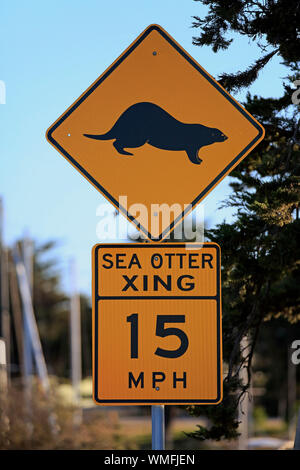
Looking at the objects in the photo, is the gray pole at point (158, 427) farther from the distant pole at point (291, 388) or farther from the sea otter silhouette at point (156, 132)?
the distant pole at point (291, 388)

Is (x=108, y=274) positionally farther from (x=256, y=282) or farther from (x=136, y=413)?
(x=136, y=413)

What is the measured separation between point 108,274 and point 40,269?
5222cm

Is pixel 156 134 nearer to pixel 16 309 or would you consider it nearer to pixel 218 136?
pixel 218 136

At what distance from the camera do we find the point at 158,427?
299 cm

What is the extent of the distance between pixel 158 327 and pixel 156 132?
93 centimetres

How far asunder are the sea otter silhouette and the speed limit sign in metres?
0.49

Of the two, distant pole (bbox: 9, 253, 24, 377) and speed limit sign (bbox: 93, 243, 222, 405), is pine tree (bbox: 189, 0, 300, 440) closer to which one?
speed limit sign (bbox: 93, 243, 222, 405)

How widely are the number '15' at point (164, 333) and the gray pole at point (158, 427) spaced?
0.24 meters

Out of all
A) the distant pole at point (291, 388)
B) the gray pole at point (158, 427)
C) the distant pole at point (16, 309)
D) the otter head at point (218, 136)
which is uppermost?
the otter head at point (218, 136)

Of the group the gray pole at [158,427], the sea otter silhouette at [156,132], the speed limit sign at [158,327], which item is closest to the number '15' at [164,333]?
the speed limit sign at [158,327]

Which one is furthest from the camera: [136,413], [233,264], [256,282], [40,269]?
[40,269]

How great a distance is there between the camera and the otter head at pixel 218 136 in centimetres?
316
